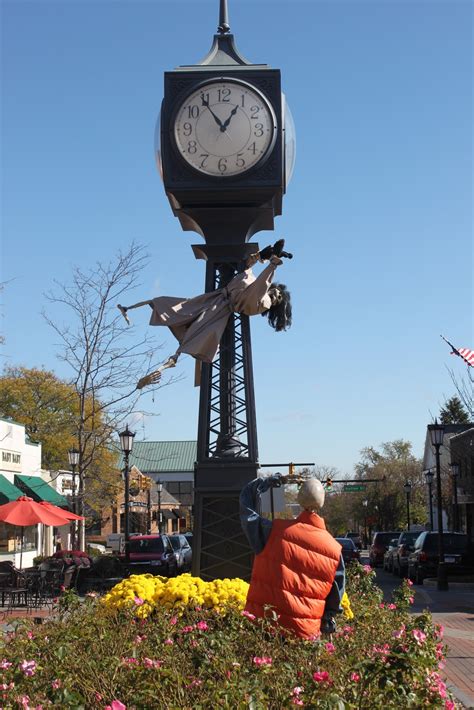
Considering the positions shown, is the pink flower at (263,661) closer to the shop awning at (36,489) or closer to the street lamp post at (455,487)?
the street lamp post at (455,487)

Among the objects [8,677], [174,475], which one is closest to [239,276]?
[8,677]

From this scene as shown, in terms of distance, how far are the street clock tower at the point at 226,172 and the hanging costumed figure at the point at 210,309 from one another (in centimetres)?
23

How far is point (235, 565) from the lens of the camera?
8.91 meters

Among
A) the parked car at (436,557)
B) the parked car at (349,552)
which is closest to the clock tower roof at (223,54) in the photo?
the parked car at (436,557)

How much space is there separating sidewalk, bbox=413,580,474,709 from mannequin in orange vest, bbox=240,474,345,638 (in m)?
0.82

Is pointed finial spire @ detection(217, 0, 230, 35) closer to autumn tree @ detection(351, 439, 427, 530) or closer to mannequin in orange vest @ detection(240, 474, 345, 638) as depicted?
mannequin in orange vest @ detection(240, 474, 345, 638)

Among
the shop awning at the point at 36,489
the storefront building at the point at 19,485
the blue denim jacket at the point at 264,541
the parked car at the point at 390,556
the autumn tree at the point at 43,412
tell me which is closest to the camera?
the blue denim jacket at the point at 264,541

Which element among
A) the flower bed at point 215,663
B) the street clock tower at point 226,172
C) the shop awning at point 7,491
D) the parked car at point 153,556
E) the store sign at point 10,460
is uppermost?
the street clock tower at point 226,172

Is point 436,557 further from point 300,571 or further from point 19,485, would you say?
point 300,571

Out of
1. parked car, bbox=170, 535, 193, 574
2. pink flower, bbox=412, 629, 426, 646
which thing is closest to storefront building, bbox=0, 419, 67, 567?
parked car, bbox=170, 535, 193, 574

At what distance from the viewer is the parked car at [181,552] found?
27844 mm

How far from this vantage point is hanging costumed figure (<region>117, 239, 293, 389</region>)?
30.0 feet

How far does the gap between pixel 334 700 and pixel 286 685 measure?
27.8 inches

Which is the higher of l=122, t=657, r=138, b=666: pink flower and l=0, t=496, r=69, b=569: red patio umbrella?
l=0, t=496, r=69, b=569: red patio umbrella
